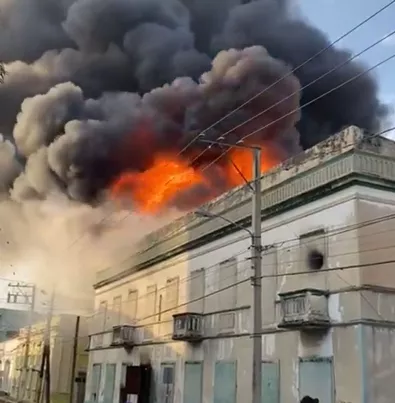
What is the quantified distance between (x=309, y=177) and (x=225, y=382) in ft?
25.5

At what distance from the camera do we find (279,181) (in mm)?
19359

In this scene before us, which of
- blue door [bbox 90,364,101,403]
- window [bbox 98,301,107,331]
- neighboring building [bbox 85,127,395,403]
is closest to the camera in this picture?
neighboring building [bbox 85,127,395,403]

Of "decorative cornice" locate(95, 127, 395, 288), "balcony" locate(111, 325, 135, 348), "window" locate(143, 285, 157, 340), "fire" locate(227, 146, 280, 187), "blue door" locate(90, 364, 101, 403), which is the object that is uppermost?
"fire" locate(227, 146, 280, 187)

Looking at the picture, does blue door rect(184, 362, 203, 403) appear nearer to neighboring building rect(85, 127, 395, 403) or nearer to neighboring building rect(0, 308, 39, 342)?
neighboring building rect(85, 127, 395, 403)

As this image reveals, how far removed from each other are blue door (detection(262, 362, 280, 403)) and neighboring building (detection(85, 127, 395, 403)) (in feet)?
0.14

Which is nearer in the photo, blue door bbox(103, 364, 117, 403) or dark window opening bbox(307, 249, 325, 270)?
dark window opening bbox(307, 249, 325, 270)

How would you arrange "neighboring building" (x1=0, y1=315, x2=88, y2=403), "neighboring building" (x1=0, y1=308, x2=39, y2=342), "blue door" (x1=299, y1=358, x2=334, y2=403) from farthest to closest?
"neighboring building" (x1=0, y1=308, x2=39, y2=342) < "neighboring building" (x1=0, y1=315, x2=88, y2=403) < "blue door" (x1=299, y1=358, x2=334, y2=403)

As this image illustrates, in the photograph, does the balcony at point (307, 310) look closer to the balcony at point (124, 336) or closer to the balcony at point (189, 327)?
the balcony at point (189, 327)

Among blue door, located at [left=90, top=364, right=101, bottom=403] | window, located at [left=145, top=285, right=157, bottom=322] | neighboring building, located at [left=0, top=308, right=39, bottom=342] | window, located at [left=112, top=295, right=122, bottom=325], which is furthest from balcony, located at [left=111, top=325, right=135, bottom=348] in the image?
neighboring building, located at [left=0, top=308, right=39, bottom=342]

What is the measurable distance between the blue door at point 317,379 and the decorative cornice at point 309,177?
15.7 feet

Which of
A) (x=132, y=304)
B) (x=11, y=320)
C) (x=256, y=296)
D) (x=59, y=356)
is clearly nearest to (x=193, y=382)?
(x=132, y=304)

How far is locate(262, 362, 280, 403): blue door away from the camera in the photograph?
17.6 meters

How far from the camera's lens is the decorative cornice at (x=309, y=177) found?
53.8ft

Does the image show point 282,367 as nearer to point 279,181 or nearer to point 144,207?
point 279,181
